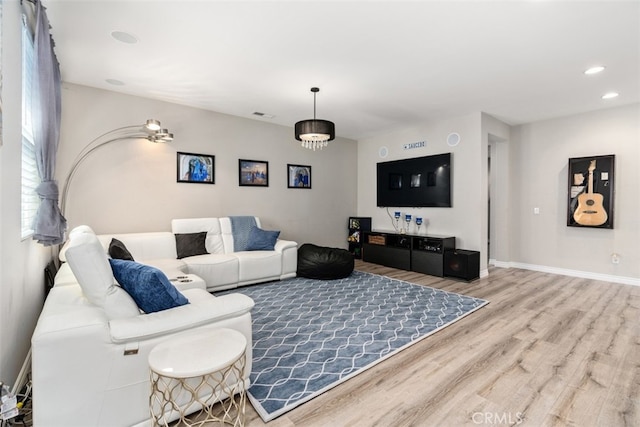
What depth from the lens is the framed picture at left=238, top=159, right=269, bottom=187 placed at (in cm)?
514

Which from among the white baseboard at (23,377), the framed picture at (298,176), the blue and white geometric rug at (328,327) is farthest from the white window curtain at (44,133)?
the framed picture at (298,176)

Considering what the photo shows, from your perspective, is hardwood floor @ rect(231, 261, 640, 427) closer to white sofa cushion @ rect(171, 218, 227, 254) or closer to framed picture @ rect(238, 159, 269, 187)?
white sofa cushion @ rect(171, 218, 227, 254)

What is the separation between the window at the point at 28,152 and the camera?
90.0 inches

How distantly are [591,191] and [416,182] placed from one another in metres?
2.59

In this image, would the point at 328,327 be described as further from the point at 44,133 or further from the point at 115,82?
the point at 115,82

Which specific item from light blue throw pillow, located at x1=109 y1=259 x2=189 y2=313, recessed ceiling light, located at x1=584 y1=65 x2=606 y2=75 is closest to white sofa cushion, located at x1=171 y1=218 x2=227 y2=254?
light blue throw pillow, located at x1=109 y1=259 x2=189 y2=313

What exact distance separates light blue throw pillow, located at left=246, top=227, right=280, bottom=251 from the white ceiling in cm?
196

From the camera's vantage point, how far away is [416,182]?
5.59m

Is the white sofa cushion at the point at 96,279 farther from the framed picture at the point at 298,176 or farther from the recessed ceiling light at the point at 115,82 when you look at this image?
the framed picture at the point at 298,176

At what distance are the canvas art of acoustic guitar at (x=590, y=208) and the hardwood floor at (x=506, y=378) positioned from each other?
1.67m

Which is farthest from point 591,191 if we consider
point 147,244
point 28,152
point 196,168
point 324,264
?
point 28,152

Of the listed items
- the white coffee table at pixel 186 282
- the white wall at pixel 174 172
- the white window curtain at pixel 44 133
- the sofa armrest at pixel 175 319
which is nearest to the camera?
the sofa armrest at pixel 175 319

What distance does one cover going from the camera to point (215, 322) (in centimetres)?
175

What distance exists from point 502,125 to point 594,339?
3.88 metres
